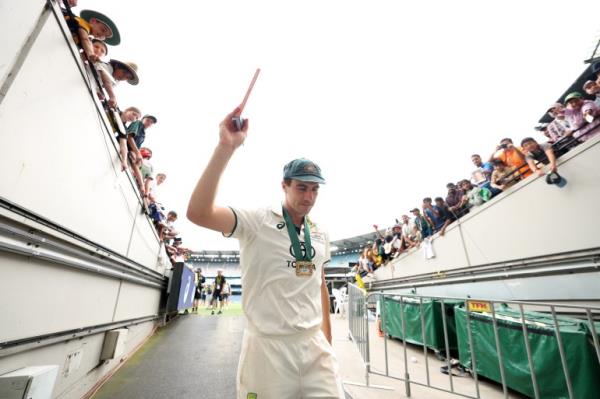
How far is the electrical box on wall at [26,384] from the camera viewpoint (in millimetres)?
1499

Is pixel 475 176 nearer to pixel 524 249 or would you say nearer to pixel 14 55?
pixel 524 249

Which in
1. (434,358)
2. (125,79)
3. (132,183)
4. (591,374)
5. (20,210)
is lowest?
(434,358)

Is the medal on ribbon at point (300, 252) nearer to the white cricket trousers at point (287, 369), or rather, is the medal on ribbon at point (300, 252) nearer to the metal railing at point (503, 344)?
the white cricket trousers at point (287, 369)

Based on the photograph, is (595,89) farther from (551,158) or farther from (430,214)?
(430,214)

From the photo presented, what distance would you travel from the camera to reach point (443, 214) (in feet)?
22.3

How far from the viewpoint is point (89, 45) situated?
8.14ft

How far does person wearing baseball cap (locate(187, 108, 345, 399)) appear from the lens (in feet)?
3.52

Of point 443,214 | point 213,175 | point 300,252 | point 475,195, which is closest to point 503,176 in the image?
point 475,195

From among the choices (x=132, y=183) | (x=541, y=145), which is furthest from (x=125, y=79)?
(x=541, y=145)

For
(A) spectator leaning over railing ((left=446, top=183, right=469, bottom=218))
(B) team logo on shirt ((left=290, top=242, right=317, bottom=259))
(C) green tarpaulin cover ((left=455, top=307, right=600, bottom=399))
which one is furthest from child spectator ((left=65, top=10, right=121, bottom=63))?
(A) spectator leaning over railing ((left=446, top=183, right=469, bottom=218))

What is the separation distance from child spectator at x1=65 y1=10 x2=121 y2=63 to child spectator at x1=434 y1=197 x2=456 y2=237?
7.26 metres

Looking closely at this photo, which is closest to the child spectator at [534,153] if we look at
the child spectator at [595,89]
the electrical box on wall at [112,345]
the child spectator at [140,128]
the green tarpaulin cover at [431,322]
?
the child spectator at [595,89]

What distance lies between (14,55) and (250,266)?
1.94 meters

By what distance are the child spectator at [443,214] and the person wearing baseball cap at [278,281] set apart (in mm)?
6104
